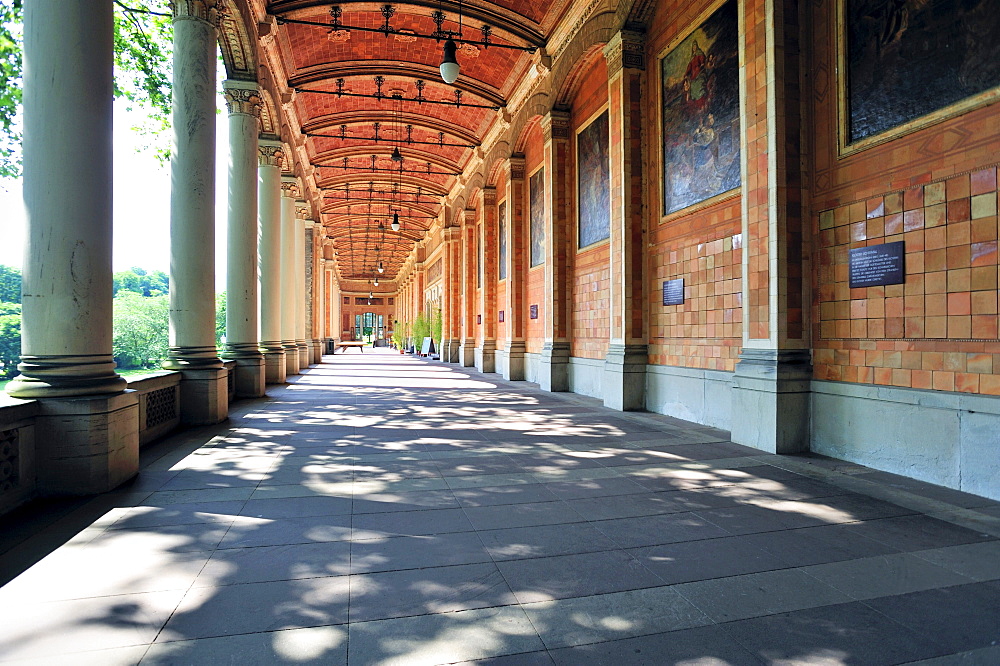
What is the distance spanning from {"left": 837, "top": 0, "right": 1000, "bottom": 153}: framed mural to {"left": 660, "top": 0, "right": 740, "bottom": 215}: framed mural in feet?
5.75

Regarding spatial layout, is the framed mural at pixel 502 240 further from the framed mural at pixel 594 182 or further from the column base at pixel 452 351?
the column base at pixel 452 351

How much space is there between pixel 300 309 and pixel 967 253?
19.2 metres

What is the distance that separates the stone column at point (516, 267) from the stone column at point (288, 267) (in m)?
6.83

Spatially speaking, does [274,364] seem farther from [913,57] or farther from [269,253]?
[913,57]

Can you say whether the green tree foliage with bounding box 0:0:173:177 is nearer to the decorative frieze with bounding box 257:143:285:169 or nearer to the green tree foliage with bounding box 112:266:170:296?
the decorative frieze with bounding box 257:143:285:169

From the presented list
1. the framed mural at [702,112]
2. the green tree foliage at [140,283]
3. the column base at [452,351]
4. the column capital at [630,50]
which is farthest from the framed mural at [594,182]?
the green tree foliage at [140,283]

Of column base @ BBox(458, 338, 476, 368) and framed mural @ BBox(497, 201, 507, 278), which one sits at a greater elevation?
framed mural @ BBox(497, 201, 507, 278)

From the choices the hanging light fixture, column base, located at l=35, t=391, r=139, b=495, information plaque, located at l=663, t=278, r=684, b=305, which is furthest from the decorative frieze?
column base, located at l=35, t=391, r=139, b=495

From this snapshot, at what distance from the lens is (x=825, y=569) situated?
3180 millimetres

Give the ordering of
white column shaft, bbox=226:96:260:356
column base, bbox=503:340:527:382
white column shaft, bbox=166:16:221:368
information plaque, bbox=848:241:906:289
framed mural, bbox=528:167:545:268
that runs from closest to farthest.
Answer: information plaque, bbox=848:241:906:289 < white column shaft, bbox=166:16:221:368 < white column shaft, bbox=226:96:260:356 < framed mural, bbox=528:167:545:268 < column base, bbox=503:340:527:382

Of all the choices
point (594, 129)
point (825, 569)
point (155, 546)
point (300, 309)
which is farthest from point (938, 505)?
point (300, 309)

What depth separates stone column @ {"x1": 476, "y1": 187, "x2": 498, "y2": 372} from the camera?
66.8ft

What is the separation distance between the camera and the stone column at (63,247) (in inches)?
173

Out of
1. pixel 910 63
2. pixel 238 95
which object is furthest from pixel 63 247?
pixel 238 95
